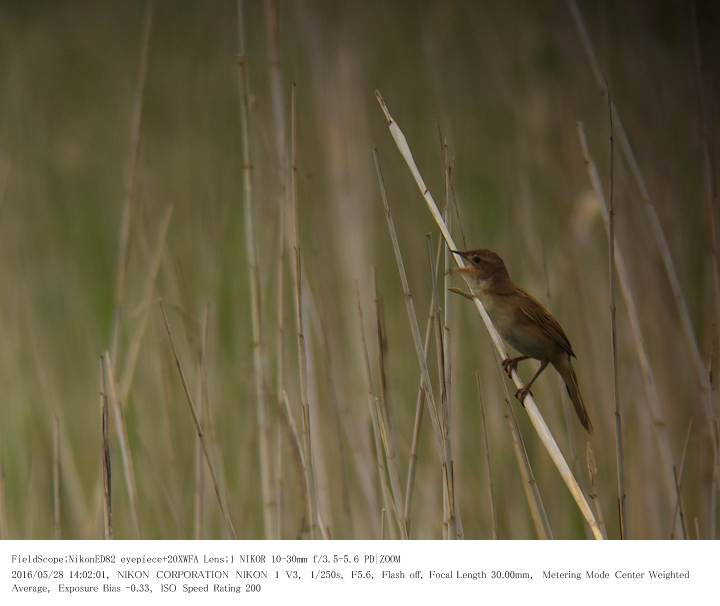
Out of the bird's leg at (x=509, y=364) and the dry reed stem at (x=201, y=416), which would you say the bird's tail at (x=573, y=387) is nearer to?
the bird's leg at (x=509, y=364)

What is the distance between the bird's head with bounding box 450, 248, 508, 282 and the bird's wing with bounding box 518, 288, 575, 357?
6 cm

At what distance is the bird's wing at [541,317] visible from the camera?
4.33 ft

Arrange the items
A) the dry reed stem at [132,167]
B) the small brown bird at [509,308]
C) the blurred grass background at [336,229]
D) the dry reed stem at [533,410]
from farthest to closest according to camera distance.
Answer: the blurred grass background at [336,229] < the dry reed stem at [132,167] < the small brown bird at [509,308] < the dry reed stem at [533,410]

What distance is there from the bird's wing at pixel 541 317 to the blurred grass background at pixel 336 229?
22cm

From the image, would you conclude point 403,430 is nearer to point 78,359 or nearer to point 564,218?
point 564,218

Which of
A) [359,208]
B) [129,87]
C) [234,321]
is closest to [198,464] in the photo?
[234,321]

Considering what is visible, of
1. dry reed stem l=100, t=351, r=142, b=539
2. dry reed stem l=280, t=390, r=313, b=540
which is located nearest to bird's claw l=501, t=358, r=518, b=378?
dry reed stem l=280, t=390, r=313, b=540

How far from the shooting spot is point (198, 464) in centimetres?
146

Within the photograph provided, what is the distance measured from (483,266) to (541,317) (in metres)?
0.13

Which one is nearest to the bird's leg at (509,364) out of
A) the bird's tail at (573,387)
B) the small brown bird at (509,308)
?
the small brown bird at (509,308)

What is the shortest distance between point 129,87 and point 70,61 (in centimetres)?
14

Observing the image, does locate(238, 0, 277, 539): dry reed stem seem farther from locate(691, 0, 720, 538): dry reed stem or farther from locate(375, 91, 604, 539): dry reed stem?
locate(691, 0, 720, 538): dry reed stem

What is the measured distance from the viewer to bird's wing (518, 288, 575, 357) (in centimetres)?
132

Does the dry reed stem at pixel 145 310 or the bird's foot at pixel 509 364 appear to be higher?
the dry reed stem at pixel 145 310
